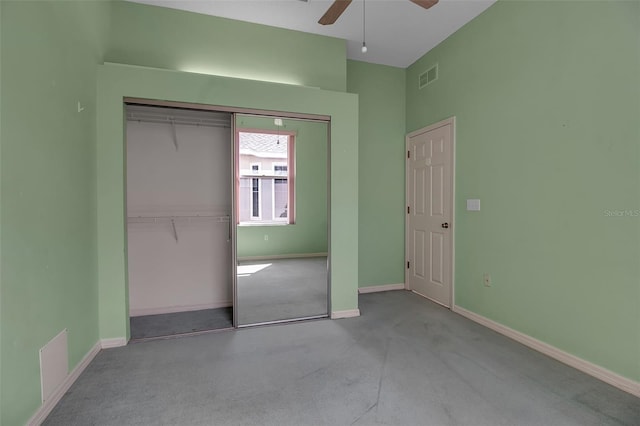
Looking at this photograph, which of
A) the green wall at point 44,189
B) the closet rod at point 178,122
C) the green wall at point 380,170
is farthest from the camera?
the green wall at point 380,170

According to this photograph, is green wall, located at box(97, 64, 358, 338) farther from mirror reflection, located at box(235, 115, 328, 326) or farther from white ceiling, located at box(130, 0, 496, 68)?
white ceiling, located at box(130, 0, 496, 68)

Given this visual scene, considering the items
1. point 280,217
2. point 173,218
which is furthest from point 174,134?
point 280,217

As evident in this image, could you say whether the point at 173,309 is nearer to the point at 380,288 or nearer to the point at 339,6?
the point at 380,288

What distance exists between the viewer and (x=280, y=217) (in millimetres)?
3273

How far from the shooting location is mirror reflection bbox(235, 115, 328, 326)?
306cm

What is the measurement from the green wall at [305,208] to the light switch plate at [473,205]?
5.15 feet

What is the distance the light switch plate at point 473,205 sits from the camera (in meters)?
3.11

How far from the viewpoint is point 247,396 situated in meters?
1.88

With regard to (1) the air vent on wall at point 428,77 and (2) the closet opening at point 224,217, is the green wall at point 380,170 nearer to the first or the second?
(1) the air vent on wall at point 428,77

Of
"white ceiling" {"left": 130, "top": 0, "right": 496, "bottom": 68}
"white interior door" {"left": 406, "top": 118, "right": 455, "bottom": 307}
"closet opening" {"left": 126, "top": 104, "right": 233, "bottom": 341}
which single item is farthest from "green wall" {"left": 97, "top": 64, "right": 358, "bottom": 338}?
"white interior door" {"left": 406, "top": 118, "right": 455, "bottom": 307}

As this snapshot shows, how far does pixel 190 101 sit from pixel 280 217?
1438 millimetres

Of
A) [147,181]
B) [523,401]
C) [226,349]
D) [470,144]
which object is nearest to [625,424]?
[523,401]

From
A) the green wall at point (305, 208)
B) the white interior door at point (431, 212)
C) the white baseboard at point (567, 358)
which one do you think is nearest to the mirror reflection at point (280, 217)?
the green wall at point (305, 208)

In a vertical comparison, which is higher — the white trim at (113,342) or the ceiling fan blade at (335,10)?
the ceiling fan blade at (335,10)
